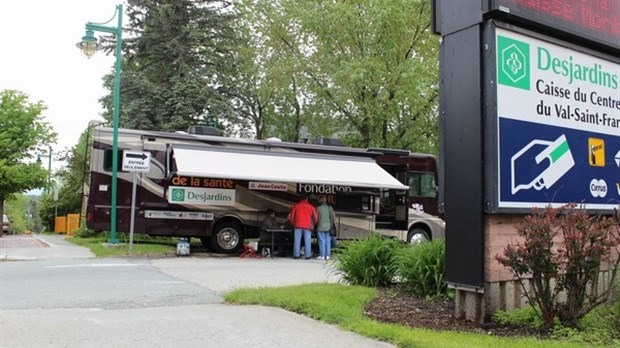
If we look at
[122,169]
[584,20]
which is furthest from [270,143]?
[584,20]

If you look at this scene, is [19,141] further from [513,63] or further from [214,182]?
[513,63]

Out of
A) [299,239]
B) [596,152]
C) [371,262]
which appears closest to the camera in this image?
[596,152]

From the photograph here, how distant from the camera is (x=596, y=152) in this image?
6945 millimetres

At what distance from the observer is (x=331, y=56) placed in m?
25.0

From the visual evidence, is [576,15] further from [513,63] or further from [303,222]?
[303,222]

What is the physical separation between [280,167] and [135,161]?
394cm

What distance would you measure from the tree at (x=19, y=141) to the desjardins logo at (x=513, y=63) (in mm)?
34696

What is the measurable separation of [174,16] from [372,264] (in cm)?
2146

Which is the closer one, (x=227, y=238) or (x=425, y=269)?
(x=425, y=269)

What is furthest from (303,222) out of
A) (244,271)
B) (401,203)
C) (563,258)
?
(563,258)

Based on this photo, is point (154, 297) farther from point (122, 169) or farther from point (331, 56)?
point (331, 56)

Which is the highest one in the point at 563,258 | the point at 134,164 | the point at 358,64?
the point at 358,64

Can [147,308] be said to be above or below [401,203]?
below

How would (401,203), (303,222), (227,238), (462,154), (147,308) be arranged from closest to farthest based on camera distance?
(462,154), (147,308), (303,222), (227,238), (401,203)
